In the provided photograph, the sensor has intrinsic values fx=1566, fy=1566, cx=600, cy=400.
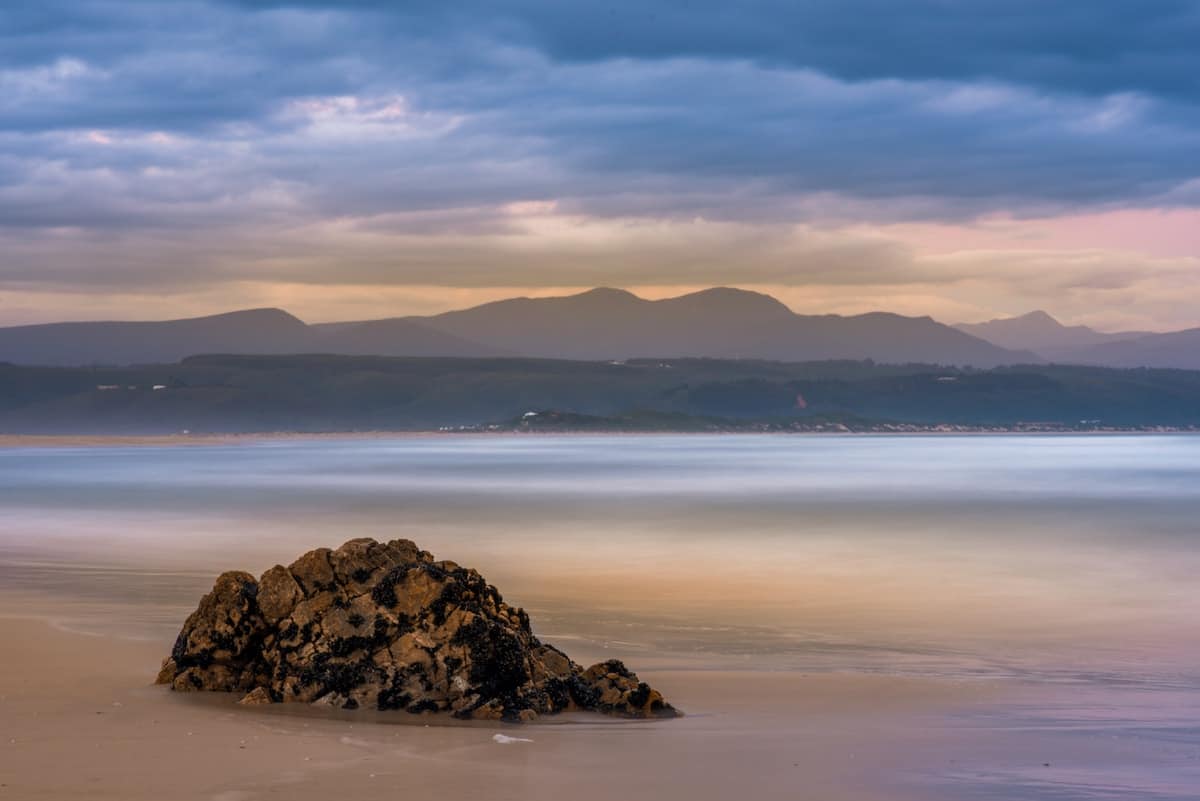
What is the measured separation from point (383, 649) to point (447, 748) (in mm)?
1448

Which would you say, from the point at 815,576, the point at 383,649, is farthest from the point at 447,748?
the point at 815,576

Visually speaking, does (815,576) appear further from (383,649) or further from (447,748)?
(447,748)

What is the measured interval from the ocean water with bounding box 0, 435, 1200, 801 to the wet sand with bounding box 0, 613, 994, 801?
633 millimetres

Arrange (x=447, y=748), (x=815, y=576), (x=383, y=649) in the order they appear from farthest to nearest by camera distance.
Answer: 1. (x=815, y=576)
2. (x=383, y=649)
3. (x=447, y=748)

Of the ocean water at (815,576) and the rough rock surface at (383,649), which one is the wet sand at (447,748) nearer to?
the rough rock surface at (383,649)

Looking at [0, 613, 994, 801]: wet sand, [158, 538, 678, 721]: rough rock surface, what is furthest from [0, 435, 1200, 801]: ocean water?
[158, 538, 678, 721]: rough rock surface


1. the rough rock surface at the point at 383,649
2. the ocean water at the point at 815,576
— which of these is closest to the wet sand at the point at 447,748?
the rough rock surface at the point at 383,649

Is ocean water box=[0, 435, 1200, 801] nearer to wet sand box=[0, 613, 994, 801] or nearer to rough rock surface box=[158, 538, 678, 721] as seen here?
wet sand box=[0, 613, 994, 801]

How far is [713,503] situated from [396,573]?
30.8 metres

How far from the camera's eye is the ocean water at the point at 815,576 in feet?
32.8

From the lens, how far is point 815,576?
69.3ft

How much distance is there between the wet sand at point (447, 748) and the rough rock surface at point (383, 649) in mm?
234

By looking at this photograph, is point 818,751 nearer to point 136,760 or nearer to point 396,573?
point 396,573

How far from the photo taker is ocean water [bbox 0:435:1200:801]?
9.99m
